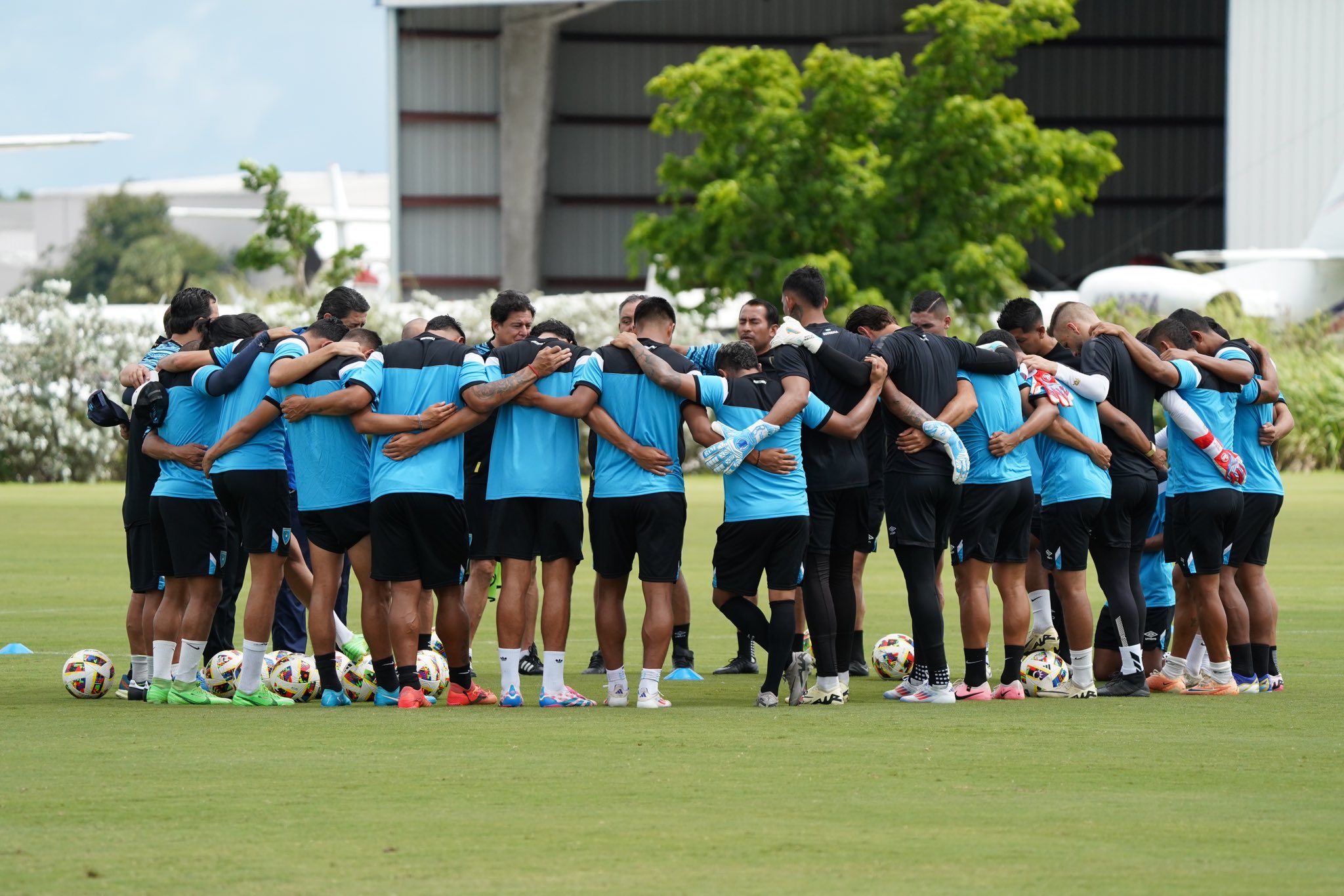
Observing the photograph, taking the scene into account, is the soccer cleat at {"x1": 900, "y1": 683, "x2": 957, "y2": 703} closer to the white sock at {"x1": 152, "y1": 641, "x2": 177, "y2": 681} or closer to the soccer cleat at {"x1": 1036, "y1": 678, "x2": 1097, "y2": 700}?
the soccer cleat at {"x1": 1036, "y1": 678, "x2": 1097, "y2": 700}

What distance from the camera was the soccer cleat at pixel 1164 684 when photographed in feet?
33.0

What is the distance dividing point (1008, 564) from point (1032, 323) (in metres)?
1.46

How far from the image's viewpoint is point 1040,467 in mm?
10211

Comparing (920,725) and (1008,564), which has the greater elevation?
(1008,564)

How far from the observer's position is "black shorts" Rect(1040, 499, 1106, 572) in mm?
9570

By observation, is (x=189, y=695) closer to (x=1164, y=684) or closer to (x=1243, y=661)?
(x=1164, y=684)

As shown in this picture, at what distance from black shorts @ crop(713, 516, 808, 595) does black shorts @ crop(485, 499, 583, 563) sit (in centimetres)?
79

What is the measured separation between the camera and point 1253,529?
10023mm

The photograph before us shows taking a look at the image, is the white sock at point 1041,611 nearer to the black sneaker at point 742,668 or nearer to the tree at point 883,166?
the black sneaker at point 742,668

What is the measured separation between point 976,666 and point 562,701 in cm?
228

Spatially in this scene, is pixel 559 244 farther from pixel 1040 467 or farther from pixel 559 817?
pixel 559 817

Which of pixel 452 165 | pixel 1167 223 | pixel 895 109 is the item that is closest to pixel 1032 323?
pixel 895 109

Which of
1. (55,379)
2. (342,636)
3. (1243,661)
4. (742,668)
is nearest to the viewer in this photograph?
(1243,661)

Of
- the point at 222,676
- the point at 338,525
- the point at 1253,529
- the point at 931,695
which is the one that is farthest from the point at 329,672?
the point at 1253,529
